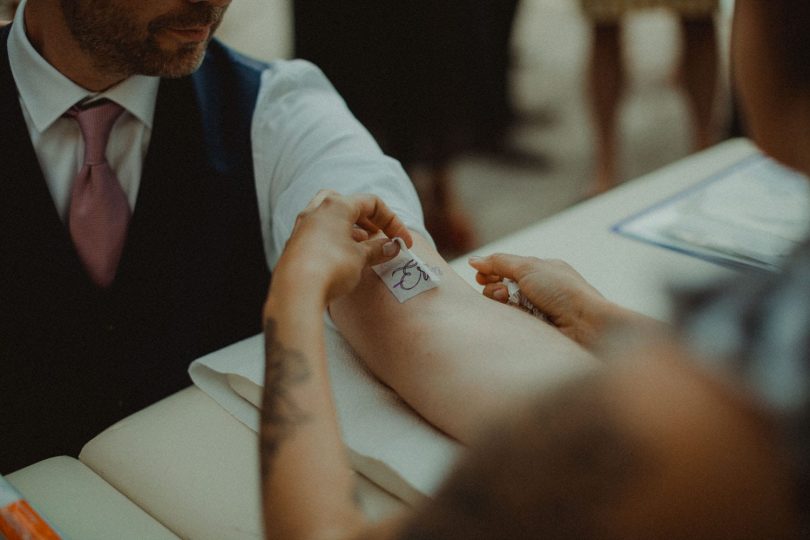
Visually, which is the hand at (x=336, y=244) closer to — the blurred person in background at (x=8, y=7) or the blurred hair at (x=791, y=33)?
the blurred hair at (x=791, y=33)

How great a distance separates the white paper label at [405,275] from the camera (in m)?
0.91

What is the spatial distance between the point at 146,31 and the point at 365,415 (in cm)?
59

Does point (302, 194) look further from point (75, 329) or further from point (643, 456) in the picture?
point (643, 456)

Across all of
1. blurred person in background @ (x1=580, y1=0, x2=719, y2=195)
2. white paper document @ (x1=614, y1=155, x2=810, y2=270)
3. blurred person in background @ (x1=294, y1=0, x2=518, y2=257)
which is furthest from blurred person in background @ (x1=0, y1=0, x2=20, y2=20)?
blurred person in background @ (x1=580, y1=0, x2=719, y2=195)

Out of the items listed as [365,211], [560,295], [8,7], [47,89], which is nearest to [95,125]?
[47,89]

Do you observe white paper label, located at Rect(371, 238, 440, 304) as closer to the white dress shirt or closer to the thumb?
the thumb

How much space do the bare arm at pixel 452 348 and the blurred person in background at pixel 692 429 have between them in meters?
0.22

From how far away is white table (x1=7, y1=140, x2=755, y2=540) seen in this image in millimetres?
783

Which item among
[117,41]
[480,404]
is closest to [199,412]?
[480,404]

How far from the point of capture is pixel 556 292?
96 centimetres

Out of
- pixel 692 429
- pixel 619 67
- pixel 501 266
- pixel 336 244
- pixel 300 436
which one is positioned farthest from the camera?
pixel 619 67

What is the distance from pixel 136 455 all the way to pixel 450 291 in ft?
1.34

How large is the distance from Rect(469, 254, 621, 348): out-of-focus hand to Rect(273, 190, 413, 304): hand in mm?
142

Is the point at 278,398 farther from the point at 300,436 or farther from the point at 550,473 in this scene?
the point at 550,473
